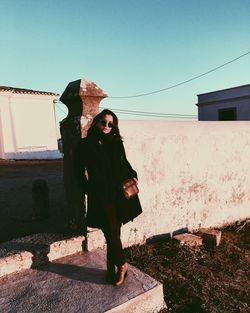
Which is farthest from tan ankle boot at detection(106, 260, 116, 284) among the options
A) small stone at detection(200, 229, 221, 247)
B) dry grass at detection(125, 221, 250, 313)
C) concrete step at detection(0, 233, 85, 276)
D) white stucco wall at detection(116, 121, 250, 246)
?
small stone at detection(200, 229, 221, 247)

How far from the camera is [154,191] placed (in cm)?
432

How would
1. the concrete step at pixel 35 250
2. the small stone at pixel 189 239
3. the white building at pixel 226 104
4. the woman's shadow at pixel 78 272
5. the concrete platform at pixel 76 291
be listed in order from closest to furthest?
1. the concrete platform at pixel 76 291
2. the woman's shadow at pixel 78 272
3. the concrete step at pixel 35 250
4. the small stone at pixel 189 239
5. the white building at pixel 226 104

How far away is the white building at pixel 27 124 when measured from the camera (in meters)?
22.7

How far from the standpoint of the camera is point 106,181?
9.13ft

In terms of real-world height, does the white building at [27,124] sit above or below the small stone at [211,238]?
above

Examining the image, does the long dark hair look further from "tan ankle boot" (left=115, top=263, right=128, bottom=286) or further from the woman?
"tan ankle boot" (left=115, top=263, right=128, bottom=286)

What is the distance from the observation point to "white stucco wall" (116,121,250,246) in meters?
4.18

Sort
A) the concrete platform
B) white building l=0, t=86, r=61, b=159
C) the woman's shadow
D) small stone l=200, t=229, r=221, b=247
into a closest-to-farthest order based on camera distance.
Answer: the concrete platform → the woman's shadow → small stone l=200, t=229, r=221, b=247 → white building l=0, t=86, r=61, b=159

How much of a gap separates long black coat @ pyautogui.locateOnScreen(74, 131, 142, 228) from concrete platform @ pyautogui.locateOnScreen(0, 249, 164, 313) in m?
0.58

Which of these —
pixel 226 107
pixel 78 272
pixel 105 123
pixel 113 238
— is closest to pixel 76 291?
pixel 78 272

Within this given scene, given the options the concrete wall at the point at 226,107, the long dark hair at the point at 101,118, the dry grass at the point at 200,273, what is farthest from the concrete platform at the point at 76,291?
the concrete wall at the point at 226,107

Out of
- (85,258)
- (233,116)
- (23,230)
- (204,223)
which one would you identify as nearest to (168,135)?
(204,223)

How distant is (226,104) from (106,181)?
2173 cm

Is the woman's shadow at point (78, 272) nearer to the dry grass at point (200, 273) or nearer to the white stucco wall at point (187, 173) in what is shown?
the dry grass at point (200, 273)
